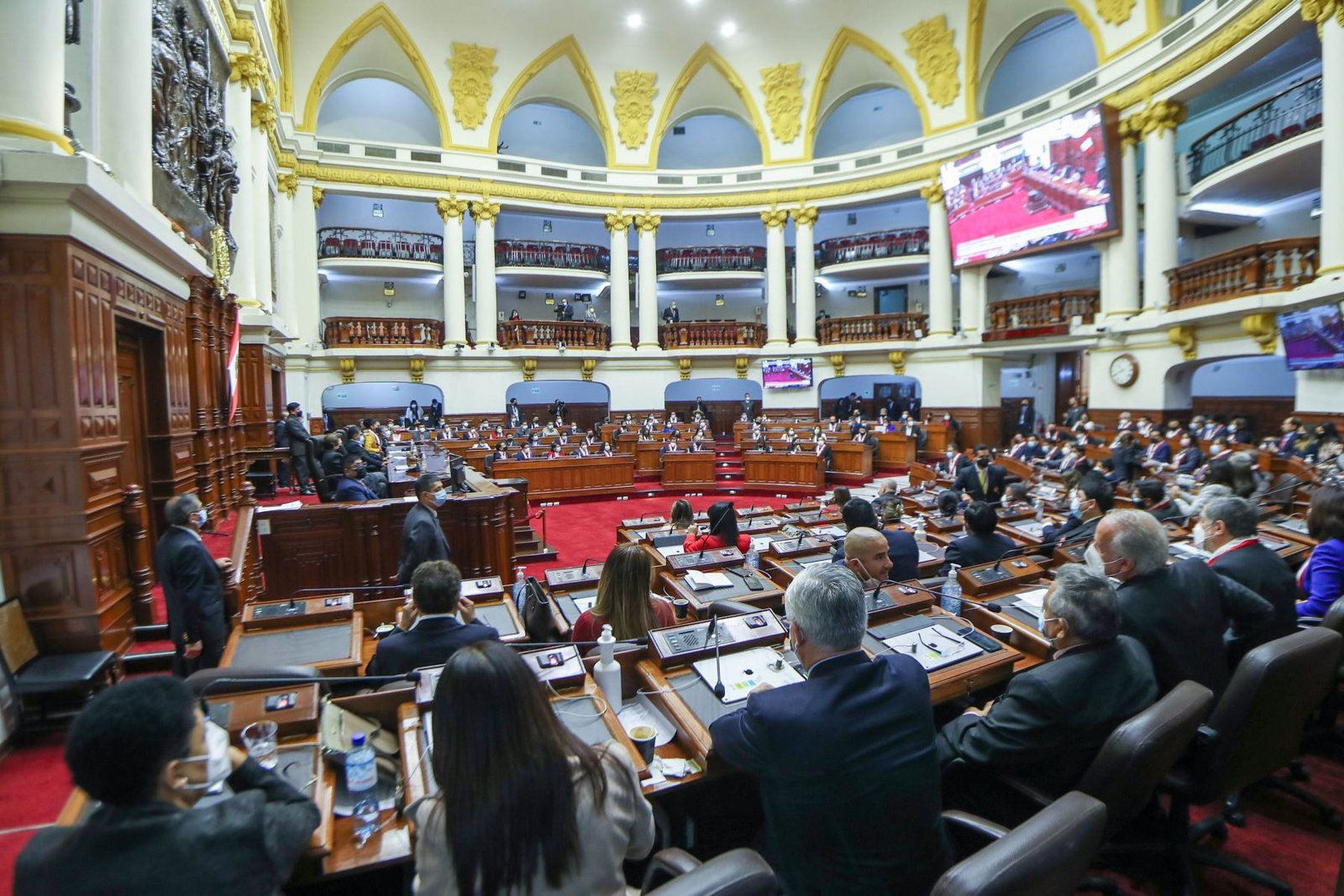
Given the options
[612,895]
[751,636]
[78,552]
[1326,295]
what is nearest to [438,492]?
[78,552]

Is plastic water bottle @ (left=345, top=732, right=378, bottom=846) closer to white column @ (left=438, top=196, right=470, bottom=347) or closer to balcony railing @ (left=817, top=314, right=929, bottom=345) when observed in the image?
white column @ (left=438, top=196, right=470, bottom=347)

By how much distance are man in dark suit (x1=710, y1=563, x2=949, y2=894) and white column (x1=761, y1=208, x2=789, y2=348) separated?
17298 millimetres

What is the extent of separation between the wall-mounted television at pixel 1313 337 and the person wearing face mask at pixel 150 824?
11493 millimetres

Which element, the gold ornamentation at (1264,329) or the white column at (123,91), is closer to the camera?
the white column at (123,91)

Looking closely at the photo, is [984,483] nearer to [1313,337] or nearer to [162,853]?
[1313,337]

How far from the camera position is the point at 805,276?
706 inches

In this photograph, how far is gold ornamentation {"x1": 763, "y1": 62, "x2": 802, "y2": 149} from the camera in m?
17.5

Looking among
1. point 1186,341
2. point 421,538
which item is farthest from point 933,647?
point 1186,341

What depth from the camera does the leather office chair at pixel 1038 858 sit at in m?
1.18

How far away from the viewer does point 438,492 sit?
480cm

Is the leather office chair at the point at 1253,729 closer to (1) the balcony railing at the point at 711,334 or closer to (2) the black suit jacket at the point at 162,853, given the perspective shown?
(2) the black suit jacket at the point at 162,853

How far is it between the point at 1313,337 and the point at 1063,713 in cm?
1005

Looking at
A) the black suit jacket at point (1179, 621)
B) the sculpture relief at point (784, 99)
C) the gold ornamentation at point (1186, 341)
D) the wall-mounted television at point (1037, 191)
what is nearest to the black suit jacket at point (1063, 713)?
the black suit jacket at point (1179, 621)

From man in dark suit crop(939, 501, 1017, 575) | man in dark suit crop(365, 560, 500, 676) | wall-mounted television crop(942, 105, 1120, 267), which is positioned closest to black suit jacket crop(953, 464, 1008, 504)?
man in dark suit crop(939, 501, 1017, 575)
